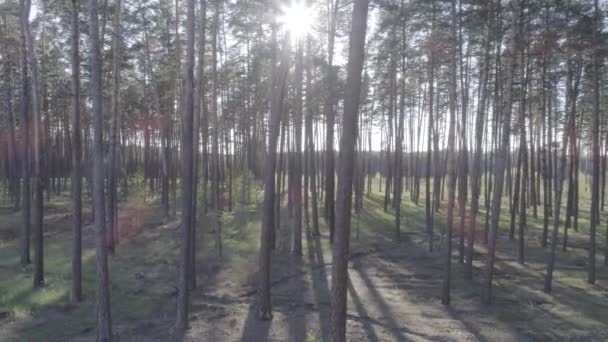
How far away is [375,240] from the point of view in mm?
24641

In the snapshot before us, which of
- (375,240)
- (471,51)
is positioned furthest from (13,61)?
(471,51)

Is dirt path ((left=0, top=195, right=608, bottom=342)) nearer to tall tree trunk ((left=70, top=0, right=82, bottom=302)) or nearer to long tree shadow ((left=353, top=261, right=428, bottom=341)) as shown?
long tree shadow ((left=353, top=261, right=428, bottom=341))

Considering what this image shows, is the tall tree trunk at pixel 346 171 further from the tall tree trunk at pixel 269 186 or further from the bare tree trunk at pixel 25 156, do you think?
the bare tree trunk at pixel 25 156

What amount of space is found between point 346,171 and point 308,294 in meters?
9.49

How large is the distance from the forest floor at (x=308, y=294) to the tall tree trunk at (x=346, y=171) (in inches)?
57.1

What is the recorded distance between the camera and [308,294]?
16219 mm

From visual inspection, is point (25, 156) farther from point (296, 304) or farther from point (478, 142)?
point (478, 142)

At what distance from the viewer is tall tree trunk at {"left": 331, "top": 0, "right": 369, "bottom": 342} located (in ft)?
25.1

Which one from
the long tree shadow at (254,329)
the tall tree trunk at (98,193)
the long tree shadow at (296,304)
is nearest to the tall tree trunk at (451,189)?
the long tree shadow at (296,304)

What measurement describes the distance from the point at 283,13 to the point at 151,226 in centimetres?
1804

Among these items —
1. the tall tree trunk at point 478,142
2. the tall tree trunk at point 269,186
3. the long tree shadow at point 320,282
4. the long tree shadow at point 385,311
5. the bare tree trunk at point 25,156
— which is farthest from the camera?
the bare tree trunk at point 25,156

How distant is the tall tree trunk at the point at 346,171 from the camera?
766 cm

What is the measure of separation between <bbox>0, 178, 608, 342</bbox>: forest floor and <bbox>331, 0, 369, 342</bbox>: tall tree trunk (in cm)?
145

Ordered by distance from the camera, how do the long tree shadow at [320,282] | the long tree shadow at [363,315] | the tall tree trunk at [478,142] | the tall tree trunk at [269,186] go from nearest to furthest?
the long tree shadow at [363,315] < the tall tree trunk at [269,186] < the long tree shadow at [320,282] < the tall tree trunk at [478,142]
